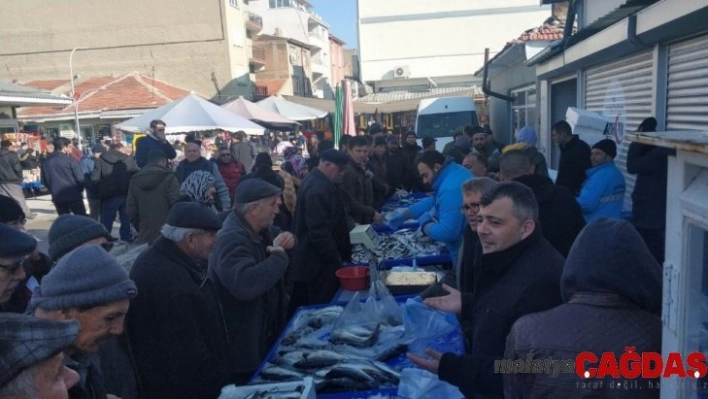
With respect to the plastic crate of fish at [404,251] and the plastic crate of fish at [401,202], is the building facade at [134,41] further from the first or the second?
the plastic crate of fish at [404,251]

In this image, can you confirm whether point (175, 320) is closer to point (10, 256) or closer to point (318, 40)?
point (10, 256)

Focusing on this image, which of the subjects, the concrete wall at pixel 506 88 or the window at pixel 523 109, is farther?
the concrete wall at pixel 506 88

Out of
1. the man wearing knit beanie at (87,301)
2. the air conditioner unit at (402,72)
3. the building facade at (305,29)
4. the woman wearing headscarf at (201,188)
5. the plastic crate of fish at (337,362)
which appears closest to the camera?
the man wearing knit beanie at (87,301)

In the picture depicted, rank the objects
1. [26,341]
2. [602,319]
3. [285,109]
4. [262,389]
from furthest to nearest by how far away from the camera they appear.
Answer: [285,109] < [262,389] < [602,319] < [26,341]

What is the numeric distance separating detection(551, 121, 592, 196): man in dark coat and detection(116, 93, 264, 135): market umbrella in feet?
19.8

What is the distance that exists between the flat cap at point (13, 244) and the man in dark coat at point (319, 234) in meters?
2.77

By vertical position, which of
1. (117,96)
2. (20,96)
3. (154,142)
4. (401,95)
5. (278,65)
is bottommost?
(154,142)

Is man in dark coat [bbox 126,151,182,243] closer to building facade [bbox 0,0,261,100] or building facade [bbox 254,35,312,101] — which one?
building facade [bbox 0,0,261,100]

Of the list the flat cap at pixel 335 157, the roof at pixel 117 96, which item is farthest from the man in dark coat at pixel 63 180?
the roof at pixel 117 96

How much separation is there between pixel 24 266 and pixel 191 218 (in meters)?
1.29

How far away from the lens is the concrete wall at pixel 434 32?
34.7 meters

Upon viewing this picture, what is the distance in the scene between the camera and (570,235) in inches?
163

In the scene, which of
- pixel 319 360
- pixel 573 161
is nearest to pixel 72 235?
pixel 319 360

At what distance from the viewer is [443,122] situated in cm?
1709
